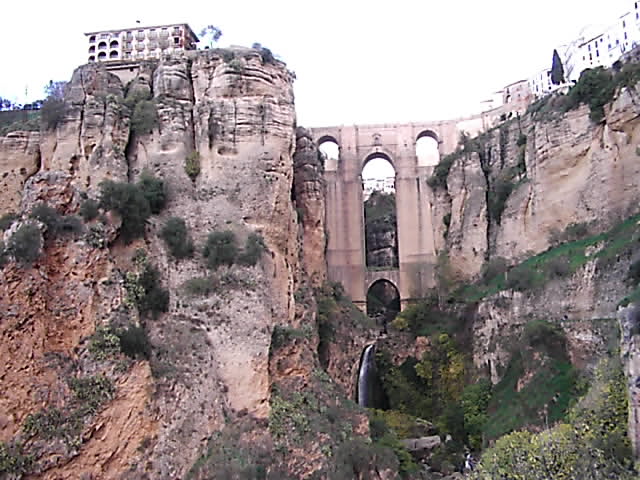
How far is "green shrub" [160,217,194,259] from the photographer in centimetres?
2309

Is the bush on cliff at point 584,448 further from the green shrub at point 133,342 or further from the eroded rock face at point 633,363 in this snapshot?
the green shrub at point 133,342

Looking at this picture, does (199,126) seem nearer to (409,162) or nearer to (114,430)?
(114,430)

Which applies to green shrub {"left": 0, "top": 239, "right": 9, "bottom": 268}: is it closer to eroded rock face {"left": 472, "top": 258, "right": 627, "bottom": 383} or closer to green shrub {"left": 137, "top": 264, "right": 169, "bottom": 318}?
green shrub {"left": 137, "top": 264, "right": 169, "bottom": 318}

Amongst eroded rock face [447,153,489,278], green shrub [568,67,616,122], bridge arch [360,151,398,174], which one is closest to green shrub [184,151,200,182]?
green shrub [568,67,616,122]

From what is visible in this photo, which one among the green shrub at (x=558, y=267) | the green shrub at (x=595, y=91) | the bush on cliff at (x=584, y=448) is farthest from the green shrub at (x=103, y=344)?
the green shrub at (x=595, y=91)

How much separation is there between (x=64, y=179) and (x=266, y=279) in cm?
694

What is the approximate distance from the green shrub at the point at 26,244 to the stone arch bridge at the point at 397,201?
22.2 metres

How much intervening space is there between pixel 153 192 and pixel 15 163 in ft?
24.3

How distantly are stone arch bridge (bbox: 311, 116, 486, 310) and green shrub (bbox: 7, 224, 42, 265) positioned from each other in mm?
22179

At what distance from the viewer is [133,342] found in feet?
64.7

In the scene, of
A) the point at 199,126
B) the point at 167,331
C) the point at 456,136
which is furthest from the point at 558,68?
the point at 167,331

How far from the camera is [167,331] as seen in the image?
71.0 feet

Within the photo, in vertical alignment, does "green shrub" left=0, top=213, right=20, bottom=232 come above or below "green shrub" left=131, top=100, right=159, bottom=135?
below

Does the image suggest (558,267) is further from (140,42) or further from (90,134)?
(140,42)
